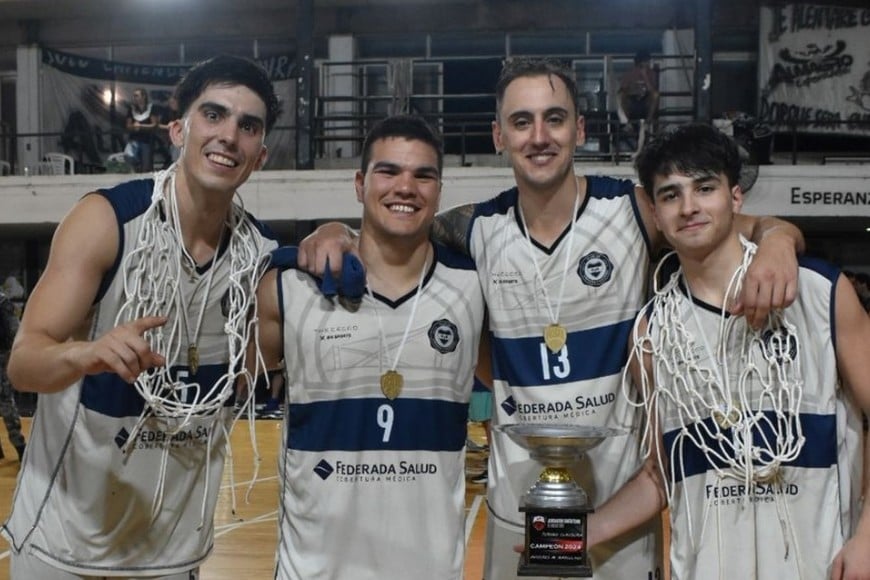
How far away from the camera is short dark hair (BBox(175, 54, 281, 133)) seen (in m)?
Answer: 2.34

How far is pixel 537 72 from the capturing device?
8.07 ft

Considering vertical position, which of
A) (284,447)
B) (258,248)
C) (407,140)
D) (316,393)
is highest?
(407,140)

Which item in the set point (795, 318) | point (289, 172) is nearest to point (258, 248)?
point (795, 318)

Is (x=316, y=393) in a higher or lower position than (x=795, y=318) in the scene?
lower

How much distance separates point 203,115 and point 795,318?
1.53 m

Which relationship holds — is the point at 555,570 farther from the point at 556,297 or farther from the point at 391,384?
the point at 556,297

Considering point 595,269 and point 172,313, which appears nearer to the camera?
point 172,313

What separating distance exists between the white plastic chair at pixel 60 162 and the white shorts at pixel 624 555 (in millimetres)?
11012

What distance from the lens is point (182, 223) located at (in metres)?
2.32

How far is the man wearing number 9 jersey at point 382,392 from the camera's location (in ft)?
7.52

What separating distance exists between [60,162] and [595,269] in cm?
1139

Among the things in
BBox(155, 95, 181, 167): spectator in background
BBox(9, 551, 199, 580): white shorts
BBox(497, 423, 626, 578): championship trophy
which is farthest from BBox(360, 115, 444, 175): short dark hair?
BBox(155, 95, 181, 167): spectator in background

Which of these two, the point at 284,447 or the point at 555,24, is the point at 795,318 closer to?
the point at 284,447

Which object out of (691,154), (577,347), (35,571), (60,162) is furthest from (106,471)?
(60,162)
